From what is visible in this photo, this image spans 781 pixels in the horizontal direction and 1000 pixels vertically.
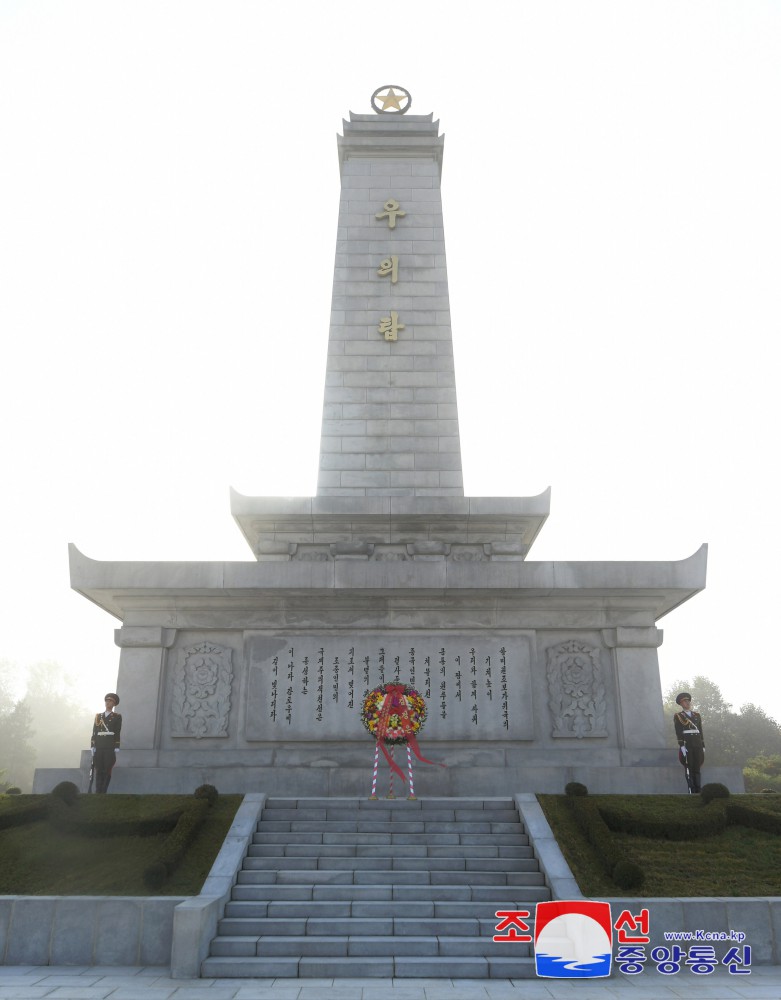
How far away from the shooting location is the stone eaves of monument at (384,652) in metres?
8.56

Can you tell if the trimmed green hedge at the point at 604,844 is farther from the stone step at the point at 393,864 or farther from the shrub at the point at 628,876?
the stone step at the point at 393,864

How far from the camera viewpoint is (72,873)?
6.02 meters

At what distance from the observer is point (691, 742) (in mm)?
7953

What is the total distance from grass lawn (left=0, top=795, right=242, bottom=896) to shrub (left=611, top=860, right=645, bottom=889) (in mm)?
3144

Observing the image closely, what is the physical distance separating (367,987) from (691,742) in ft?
15.0

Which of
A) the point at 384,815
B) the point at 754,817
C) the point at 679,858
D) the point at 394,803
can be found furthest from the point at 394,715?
the point at 754,817

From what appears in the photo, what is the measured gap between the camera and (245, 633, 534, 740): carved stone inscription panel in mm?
8859

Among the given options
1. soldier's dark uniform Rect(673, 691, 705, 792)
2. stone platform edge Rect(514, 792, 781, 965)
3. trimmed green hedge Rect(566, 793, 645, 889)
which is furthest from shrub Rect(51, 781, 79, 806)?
soldier's dark uniform Rect(673, 691, 705, 792)

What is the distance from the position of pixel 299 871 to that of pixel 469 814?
1.73 meters

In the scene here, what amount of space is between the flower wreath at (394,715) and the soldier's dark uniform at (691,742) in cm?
269

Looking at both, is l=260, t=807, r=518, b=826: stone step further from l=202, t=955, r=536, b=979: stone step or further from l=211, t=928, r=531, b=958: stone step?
l=202, t=955, r=536, b=979: stone step

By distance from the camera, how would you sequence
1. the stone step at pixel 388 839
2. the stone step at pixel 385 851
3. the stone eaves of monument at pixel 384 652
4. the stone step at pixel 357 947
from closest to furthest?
1. the stone step at pixel 357 947
2. the stone step at pixel 385 851
3. the stone step at pixel 388 839
4. the stone eaves of monument at pixel 384 652

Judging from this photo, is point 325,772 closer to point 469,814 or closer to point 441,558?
point 469,814

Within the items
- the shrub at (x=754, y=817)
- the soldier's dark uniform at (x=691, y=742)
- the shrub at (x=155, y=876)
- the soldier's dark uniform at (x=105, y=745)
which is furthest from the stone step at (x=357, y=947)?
the soldier's dark uniform at (x=691, y=742)
